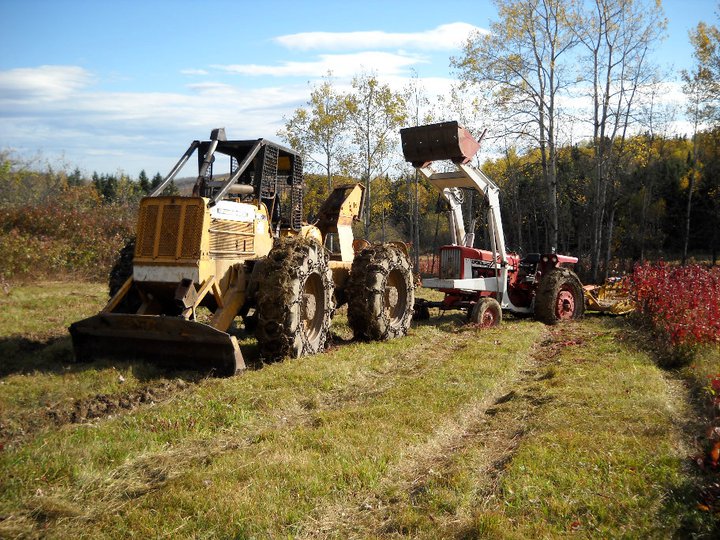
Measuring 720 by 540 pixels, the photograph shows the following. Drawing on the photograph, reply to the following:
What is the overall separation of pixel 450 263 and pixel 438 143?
95.2 inches

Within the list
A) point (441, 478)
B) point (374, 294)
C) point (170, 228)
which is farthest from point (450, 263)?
point (441, 478)

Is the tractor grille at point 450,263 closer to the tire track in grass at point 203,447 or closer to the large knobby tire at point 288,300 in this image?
the tire track in grass at point 203,447

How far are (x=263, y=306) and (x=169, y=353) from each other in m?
1.34

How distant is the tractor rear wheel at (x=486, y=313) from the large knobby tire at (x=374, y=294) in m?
1.71

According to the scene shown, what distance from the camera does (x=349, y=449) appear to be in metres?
5.53

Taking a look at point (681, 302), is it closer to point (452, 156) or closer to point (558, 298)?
point (558, 298)

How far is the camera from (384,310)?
36.3ft

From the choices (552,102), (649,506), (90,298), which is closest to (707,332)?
(649,506)

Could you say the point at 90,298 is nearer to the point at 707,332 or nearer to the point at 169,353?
the point at 169,353

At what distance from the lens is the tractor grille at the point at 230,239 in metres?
8.91

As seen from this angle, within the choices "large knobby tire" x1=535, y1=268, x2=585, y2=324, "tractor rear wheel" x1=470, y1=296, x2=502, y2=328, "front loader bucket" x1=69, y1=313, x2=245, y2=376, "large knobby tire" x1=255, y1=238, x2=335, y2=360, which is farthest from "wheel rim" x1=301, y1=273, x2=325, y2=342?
"large knobby tire" x1=535, y1=268, x2=585, y2=324

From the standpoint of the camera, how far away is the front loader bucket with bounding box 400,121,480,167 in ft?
41.1

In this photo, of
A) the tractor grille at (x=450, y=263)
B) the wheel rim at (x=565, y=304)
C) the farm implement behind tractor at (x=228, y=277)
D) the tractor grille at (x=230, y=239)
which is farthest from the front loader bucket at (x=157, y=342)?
the wheel rim at (x=565, y=304)

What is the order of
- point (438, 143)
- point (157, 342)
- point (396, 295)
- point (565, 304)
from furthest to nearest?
point (565, 304) → point (438, 143) → point (396, 295) → point (157, 342)
